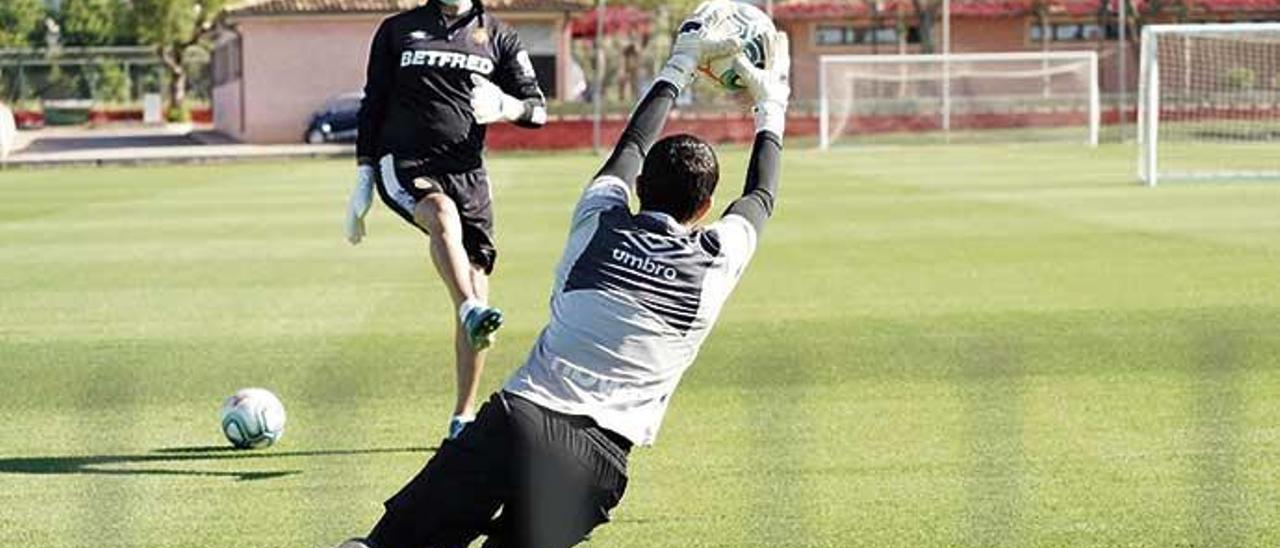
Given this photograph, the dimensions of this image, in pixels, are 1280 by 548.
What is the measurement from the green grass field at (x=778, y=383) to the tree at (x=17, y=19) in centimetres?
7292

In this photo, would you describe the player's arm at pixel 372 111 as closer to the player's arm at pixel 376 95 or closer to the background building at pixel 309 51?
the player's arm at pixel 376 95

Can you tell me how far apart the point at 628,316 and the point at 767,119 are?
97 cm

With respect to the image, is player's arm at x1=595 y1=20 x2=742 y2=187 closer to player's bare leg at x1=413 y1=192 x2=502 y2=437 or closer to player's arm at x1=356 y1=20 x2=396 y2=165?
player's bare leg at x1=413 y1=192 x2=502 y2=437

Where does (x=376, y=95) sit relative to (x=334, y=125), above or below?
above

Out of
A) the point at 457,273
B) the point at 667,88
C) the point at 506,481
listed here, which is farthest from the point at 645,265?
the point at 457,273

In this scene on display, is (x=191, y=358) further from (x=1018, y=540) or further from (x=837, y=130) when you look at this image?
(x=837, y=130)

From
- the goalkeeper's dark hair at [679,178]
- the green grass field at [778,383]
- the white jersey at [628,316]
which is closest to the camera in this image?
the white jersey at [628,316]

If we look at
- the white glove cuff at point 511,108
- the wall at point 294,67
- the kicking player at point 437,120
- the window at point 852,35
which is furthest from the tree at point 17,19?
the white glove cuff at point 511,108

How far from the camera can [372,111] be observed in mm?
10430

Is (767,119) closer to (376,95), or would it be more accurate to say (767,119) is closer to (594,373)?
(594,373)

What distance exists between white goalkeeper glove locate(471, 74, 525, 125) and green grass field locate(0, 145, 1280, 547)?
1.43 meters

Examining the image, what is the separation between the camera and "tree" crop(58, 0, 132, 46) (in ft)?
317

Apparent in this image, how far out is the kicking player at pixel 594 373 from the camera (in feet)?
18.8

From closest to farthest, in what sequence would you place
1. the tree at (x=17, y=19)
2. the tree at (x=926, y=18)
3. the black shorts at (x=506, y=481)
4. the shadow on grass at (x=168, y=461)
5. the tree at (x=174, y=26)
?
1. the black shorts at (x=506, y=481)
2. the shadow on grass at (x=168, y=461)
3. the tree at (x=926, y=18)
4. the tree at (x=174, y=26)
5. the tree at (x=17, y=19)
